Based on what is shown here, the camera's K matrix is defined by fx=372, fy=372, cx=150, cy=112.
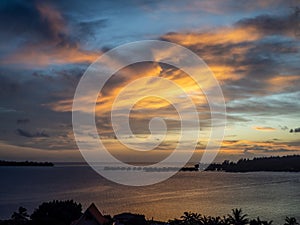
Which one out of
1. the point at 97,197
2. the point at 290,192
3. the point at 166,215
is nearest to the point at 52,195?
the point at 97,197

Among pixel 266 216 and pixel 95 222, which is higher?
pixel 95 222

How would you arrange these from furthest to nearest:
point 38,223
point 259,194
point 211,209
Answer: point 259,194, point 211,209, point 38,223

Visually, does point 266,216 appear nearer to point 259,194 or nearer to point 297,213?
point 297,213

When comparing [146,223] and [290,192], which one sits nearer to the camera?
[146,223]

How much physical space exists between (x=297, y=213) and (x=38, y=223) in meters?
66.5

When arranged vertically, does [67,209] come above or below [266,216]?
above

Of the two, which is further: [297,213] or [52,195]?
[52,195]

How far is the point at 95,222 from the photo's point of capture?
4025 cm

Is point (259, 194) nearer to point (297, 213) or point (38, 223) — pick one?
point (297, 213)

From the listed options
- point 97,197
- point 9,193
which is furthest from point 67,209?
point 9,193

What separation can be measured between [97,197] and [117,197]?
718cm

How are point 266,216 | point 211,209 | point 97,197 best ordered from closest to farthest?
point 266,216, point 211,209, point 97,197

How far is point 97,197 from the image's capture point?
13412cm

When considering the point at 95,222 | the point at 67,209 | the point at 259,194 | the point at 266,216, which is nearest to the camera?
the point at 95,222
